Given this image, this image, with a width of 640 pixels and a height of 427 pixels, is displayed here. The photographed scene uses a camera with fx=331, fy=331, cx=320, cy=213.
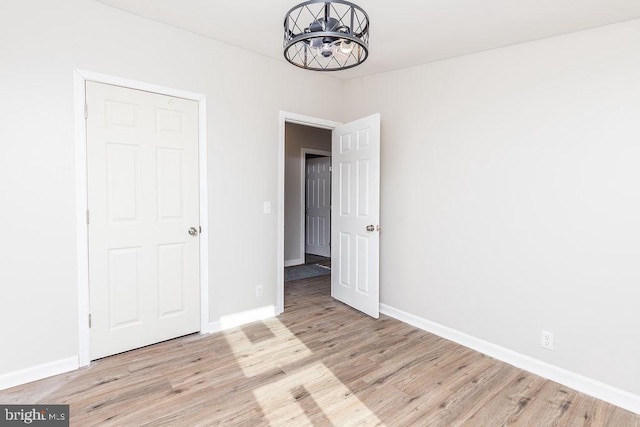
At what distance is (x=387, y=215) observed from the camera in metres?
3.52

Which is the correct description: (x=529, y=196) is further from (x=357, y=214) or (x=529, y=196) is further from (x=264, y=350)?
A: (x=264, y=350)

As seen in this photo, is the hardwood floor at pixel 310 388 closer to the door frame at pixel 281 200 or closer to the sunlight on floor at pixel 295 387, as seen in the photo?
the sunlight on floor at pixel 295 387

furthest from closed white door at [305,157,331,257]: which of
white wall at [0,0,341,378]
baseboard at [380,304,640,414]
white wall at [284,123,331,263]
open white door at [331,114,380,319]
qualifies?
white wall at [0,0,341,378]

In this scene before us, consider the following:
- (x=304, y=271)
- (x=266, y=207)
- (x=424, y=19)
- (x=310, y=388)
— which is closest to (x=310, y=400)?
(x=310, y=388)

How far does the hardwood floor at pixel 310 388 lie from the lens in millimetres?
1916

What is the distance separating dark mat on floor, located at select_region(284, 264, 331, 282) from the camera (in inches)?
195

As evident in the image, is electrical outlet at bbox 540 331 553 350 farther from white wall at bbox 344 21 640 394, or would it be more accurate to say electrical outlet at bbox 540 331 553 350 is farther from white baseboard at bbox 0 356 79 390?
white baseboard at bbox 0 356 79 390

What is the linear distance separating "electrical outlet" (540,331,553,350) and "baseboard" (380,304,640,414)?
13 cm

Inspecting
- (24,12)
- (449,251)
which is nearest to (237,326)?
(449,251)

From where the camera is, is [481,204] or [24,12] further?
[481,204]

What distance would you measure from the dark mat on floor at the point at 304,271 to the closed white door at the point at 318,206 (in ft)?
2.87

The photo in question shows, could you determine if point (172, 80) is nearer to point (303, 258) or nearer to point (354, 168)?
point (354, 168)

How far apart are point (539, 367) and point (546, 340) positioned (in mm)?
207

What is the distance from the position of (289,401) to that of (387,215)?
2075mm
